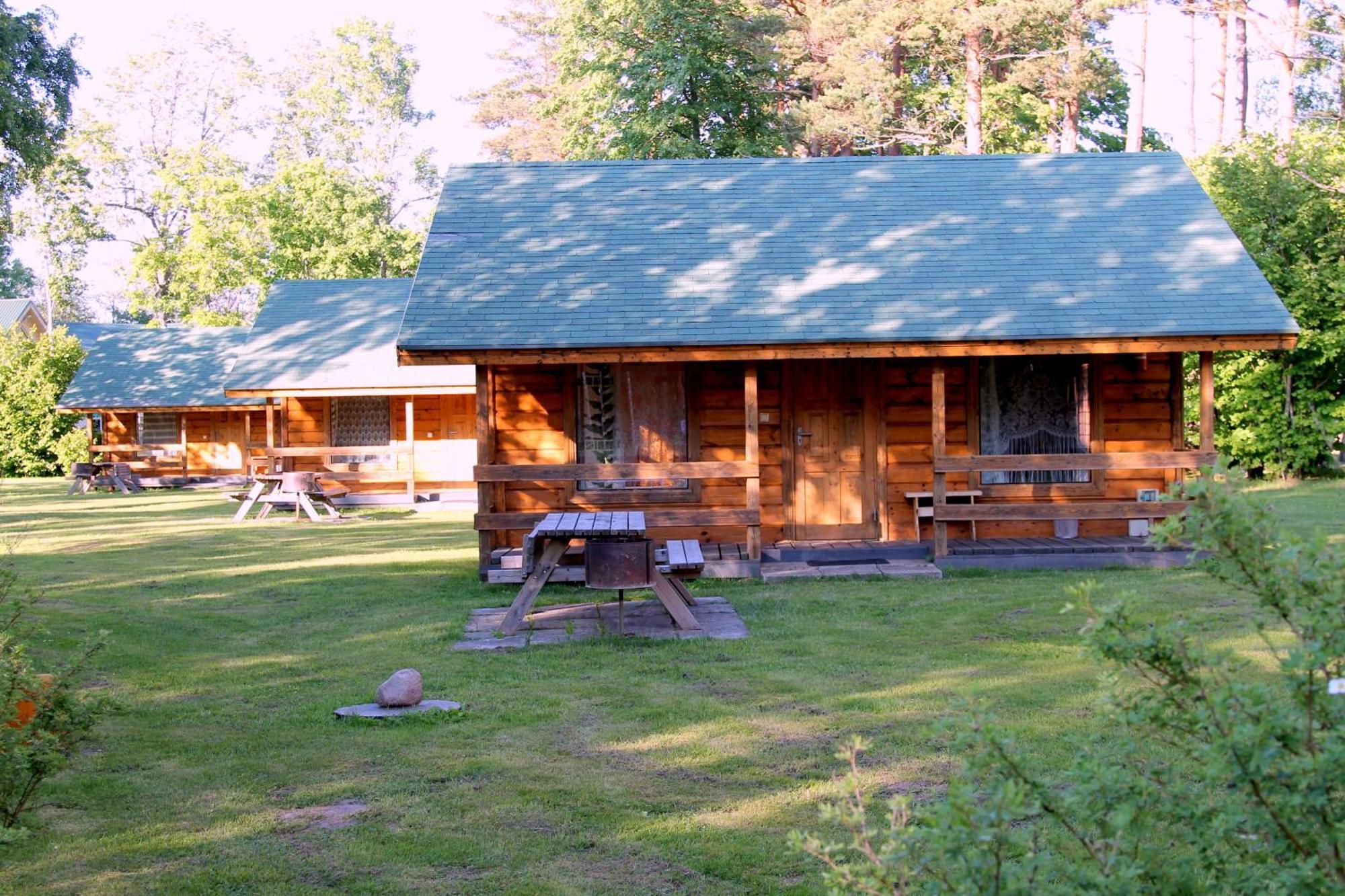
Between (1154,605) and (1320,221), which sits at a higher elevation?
(1320,221)

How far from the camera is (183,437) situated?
112 feet

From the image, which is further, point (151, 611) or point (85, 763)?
point (151, 611)

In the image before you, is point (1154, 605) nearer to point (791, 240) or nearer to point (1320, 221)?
point (791, 240)

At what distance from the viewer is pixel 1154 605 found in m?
10.4

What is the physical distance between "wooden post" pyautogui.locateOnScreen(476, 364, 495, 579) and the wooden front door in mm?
3610

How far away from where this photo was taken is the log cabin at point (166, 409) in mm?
33094

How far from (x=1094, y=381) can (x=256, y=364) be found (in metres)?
19.0

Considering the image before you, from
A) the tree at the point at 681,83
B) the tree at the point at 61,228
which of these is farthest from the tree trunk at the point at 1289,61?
the tree at the point at 61,228

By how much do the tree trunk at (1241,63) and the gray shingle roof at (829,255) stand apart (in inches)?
800

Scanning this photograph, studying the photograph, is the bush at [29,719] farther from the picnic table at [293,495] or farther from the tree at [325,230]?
the tree at [325,230]

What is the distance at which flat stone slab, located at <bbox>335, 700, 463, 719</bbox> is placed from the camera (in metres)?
6.91

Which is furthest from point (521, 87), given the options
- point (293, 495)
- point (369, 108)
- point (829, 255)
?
point (829, 255)

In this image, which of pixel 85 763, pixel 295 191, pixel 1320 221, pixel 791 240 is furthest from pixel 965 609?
pixel 295 191

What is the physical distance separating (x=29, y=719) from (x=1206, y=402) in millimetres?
11670
